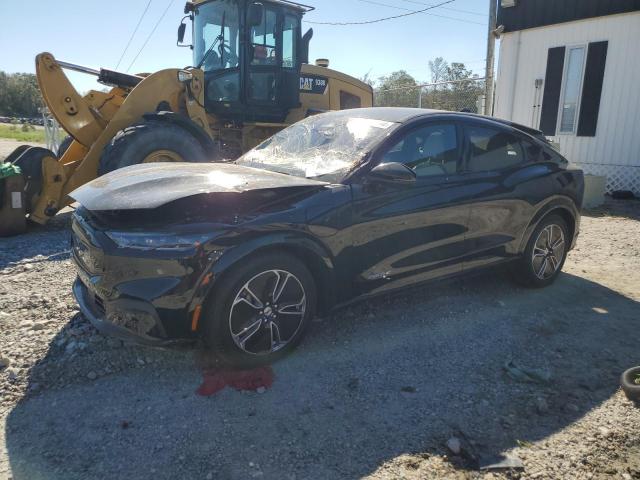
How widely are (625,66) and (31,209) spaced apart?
11139 millimetres

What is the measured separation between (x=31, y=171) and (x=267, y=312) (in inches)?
190

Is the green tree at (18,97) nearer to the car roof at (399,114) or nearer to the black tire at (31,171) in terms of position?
the black tire at (31,171)

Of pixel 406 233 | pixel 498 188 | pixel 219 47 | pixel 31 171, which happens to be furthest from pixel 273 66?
pixel 406 233

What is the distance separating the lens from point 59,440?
2.54 metres

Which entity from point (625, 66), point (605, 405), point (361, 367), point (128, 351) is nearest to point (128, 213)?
point (128, 351)

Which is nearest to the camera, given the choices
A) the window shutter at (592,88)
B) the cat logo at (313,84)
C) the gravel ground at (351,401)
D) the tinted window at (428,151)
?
the gravel ground at (351,401)

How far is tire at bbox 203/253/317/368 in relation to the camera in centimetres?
299

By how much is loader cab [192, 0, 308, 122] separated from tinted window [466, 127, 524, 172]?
488cm

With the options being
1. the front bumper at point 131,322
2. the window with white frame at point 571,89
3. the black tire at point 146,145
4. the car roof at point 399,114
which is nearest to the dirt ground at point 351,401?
the front bumper at point 131,322

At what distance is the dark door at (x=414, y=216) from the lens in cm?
355

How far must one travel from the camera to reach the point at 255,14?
7.37 metres

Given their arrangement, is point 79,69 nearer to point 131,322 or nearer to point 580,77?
point 131,322

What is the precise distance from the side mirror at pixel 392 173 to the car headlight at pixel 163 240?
A: 131 cm

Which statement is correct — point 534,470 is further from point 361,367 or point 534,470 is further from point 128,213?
point 128,213
